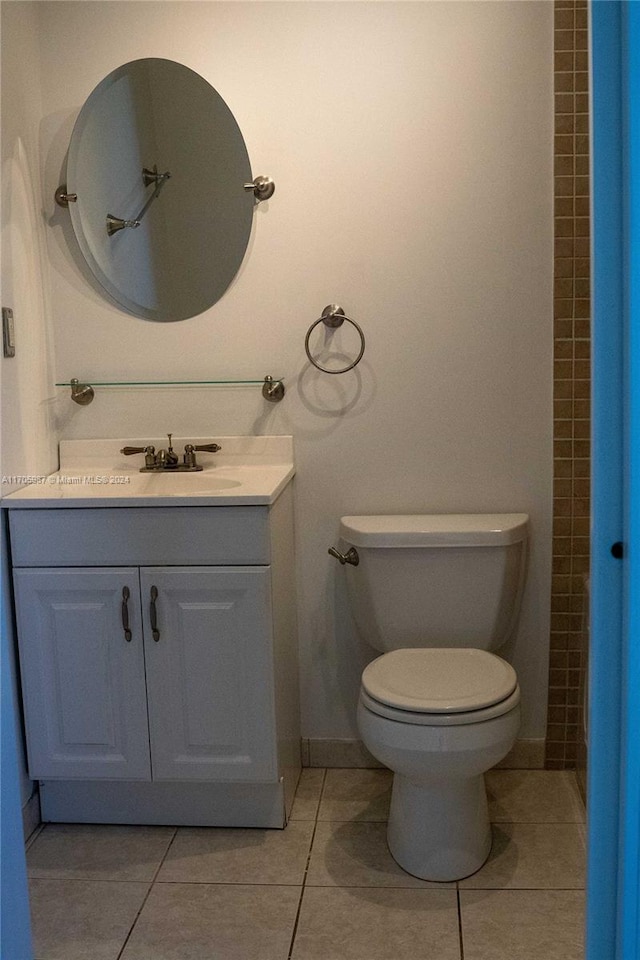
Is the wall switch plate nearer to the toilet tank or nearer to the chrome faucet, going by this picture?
the chrome faucet

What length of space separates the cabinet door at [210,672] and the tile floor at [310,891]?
20cm

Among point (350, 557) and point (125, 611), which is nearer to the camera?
point (125, 611)

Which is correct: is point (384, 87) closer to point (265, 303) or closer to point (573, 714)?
point (265, 303)

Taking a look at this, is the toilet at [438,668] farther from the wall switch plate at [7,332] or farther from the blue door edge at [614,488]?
Result: the wall switch plate at [7,332]

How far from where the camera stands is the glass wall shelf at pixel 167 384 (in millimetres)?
2605

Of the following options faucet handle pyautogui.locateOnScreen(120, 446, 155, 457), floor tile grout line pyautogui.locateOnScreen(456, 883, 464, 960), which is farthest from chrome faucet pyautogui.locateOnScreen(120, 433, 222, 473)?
floor tile grout line pyautogui.locateOnScreen(456, 883, 464, 960)

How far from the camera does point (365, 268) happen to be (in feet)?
8.40

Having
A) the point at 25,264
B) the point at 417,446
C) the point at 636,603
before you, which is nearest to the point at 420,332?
the point at 417,446

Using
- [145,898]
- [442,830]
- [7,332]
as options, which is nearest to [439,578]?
[442,830]

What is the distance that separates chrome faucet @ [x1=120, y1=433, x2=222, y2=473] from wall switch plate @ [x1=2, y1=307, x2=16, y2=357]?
0.41 meters

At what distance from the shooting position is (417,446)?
2617mm

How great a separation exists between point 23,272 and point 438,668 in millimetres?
1441

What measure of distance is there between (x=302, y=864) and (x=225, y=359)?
1308 mm

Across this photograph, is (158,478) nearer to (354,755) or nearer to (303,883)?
(354,755)
